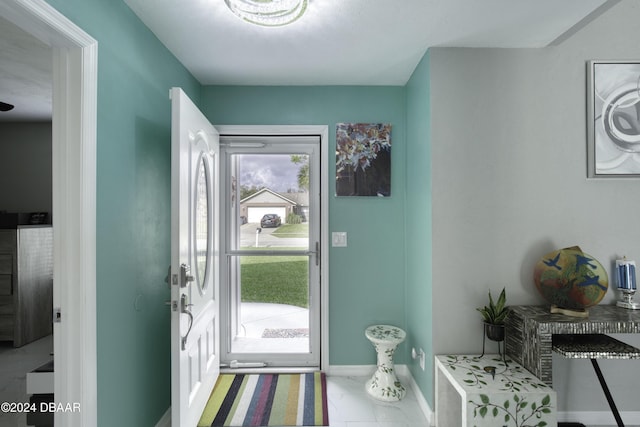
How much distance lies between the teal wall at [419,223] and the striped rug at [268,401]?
2.48 feet

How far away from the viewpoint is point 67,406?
128cm

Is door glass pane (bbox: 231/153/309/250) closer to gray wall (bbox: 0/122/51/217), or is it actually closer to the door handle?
the door handle

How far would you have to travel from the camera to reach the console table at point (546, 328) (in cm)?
164

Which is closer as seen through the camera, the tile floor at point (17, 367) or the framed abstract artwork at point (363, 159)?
the tile floor at point (17, 367)

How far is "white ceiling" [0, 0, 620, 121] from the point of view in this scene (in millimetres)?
1638

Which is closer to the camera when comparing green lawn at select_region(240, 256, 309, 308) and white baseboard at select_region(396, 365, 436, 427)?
white baseboard at select_region(396, 365, 436, 427)

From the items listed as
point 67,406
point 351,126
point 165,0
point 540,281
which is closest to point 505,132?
point 540,281

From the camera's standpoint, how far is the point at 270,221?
2805 mm

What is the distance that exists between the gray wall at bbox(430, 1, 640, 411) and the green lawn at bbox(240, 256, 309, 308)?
3.99 feet

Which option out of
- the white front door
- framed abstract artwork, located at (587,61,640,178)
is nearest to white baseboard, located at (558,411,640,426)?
framed abstract artwork, located at (587,61,640,178)

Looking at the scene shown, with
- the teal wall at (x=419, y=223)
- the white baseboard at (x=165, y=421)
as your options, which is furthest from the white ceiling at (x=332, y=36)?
the white baseboard at (x=165, y=421)

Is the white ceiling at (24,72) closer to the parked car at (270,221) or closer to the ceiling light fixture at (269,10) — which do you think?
the ceiling light fixture at (269,10)

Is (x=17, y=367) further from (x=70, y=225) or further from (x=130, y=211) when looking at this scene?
(x=70, y=225)

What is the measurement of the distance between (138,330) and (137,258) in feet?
1.26
